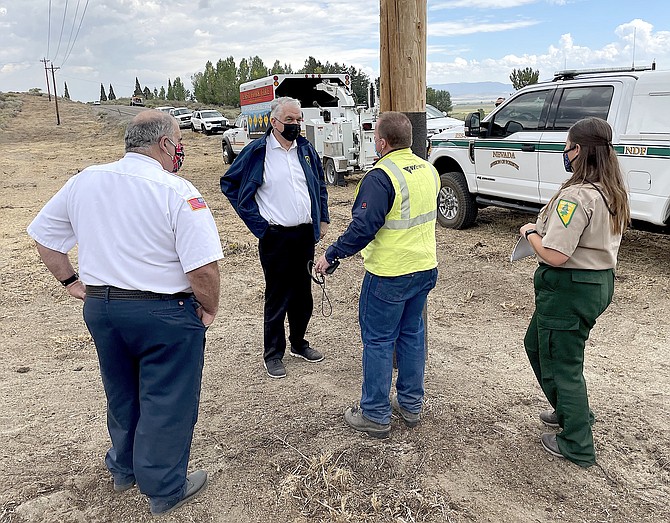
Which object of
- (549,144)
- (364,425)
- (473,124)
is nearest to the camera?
(364,425)

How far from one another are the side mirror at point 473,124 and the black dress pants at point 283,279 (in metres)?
4.82

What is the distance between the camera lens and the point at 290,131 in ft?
13.5

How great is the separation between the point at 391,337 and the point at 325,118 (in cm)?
1138

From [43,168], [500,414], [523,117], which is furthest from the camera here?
[43,168]

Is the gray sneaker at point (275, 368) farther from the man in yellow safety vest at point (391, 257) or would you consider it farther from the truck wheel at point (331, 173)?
the truck wheel at point (331, 173)

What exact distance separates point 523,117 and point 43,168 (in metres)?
17.3

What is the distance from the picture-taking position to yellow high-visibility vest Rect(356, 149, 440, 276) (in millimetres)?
3096

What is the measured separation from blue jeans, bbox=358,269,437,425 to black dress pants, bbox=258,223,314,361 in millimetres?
1010

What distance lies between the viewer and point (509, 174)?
26.6 feet

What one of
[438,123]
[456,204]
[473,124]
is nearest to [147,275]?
[473,124]

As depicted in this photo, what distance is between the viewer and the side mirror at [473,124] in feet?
27.0

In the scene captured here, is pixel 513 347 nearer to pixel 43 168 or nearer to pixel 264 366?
pixel 264 366

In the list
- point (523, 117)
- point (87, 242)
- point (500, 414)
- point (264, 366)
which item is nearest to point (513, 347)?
point (500, 414)

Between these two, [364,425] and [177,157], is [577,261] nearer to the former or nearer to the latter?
[364,425]
